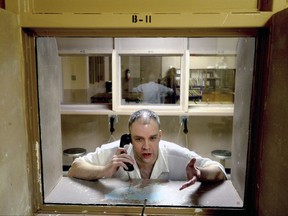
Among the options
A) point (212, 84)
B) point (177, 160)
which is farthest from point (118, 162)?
point (212, 84)

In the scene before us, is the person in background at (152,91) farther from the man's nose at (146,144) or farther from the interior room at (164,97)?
the man's nose at (146,144)

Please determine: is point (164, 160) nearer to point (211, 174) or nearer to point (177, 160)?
point (177, 160)

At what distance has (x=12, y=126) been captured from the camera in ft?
2.24

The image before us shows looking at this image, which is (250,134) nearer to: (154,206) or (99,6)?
(154,206)

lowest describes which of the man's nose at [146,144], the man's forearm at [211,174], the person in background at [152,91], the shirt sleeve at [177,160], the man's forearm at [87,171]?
the shirt sleeve at [177,160]

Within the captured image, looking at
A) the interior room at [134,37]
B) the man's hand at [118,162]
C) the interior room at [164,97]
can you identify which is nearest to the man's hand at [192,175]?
the interior room at [134,37]

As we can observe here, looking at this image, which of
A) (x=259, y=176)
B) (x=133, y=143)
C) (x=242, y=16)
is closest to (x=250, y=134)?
(x=259, y=176)

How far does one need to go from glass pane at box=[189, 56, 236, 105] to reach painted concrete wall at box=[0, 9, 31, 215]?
2.92m

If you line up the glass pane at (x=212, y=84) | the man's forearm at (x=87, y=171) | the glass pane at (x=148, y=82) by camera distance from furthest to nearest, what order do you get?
the glass pane at (x=212, y=84) < the glass pane at (x=148, y=82) < the man's forearm at (x=87, y=171)

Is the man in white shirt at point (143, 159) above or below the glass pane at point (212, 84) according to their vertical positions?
below

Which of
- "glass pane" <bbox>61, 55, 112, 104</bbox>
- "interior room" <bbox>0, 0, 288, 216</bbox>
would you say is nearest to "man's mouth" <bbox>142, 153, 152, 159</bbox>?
"interior room" <bbox>0, 0, 288, 216</bbox>

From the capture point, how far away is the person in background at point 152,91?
3562mm

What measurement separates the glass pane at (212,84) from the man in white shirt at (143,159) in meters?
1.76

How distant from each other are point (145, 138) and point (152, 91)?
2.00 metres
